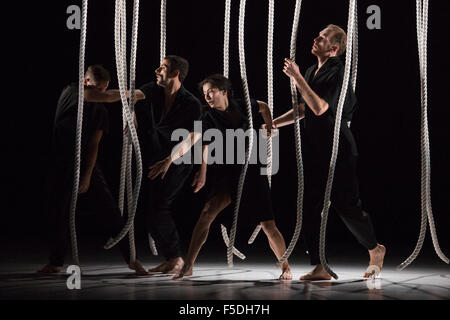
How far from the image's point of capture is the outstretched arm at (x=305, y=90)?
4.25m

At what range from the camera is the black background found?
637 cm

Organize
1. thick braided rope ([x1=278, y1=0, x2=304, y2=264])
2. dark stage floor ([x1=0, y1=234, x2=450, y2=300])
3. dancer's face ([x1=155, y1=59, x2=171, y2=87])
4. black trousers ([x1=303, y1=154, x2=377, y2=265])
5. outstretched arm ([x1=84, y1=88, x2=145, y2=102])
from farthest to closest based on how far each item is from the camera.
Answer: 1. dancer's face ([x1=155, y1=59, x2=171, y2=87])
2. outstretched arm ([x1=84, y1=88, x2=145, y2=102])
3. black trousers ([x1=303, y1=154, x2=377, y2=265])
4. thick braided rope ([x1=278, y1=0, x2=304, y2=264])
5. dark stage floor ([x1=0, y1=234, x2=450, y2=300])

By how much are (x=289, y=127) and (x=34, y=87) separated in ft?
6.54

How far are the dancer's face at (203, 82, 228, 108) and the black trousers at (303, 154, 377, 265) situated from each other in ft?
1.78

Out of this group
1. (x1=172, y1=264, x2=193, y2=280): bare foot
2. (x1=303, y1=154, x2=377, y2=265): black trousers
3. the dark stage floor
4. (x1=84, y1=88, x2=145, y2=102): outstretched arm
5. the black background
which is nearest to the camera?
the dark stage floor

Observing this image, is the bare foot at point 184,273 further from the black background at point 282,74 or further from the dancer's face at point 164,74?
the black background at point 282,74

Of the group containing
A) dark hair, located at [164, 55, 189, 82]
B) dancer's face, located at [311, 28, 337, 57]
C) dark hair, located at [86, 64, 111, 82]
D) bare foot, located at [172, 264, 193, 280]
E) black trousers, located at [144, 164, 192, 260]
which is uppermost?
dancer's face, located at [311, 28, 337, 57]

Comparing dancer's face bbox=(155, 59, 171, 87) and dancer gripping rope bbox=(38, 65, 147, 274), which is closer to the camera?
dancer gripping rope bbox=(38, 65, 147, 274)

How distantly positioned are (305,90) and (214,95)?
511 millimetres

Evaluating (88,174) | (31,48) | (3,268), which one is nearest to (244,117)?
(88,174)

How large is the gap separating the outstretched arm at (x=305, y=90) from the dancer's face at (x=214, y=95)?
0.41m

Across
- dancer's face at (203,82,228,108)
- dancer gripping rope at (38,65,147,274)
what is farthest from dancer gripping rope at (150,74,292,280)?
dancer gripping rope at (38,65,147,274)

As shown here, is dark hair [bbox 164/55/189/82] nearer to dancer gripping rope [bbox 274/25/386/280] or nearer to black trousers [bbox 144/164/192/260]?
black trousers [bbox 144/164/192/260]
